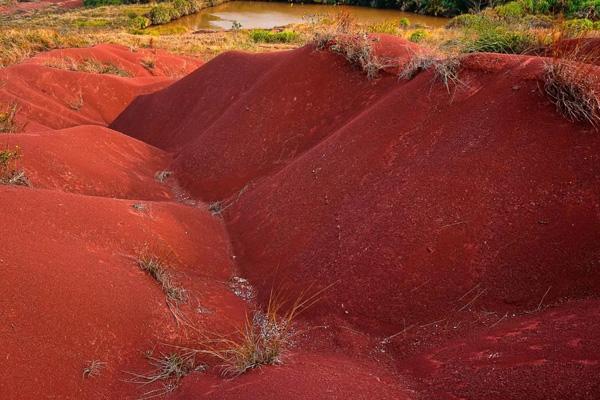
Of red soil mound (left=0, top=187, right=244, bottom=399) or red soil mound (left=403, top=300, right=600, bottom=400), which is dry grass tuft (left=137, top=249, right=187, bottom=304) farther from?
red soil mound (left=403, top=300, right=600, bottom=400)

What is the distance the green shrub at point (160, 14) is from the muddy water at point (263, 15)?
760mm

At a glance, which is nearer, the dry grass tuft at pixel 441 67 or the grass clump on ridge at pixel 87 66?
the dry grass tuft at pixel 441 67

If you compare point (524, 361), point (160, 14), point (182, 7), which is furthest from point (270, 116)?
point (182, 7)

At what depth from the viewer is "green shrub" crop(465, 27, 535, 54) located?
7.20 metres

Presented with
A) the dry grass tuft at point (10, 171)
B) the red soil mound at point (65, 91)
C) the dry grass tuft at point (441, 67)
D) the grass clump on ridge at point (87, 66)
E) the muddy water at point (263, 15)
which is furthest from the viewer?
the muddy water at point (263, 15)

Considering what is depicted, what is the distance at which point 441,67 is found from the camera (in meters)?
6.04

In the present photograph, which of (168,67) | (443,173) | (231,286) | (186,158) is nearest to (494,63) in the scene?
(443,173)

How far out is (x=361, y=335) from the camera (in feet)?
14.5

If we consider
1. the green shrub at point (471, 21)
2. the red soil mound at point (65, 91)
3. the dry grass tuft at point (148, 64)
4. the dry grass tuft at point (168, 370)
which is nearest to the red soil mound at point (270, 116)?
the green shrub at point (471, 21)

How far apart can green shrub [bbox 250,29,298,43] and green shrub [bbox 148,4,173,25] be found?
15569 mm

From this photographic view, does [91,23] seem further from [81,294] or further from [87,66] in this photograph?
[81,294]

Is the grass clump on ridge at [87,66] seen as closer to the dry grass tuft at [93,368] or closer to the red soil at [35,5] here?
the dry grass tuft at [93,368]

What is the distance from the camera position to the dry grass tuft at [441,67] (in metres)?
5.91

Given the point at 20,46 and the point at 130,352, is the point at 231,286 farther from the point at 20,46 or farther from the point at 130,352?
the point at 20,46
